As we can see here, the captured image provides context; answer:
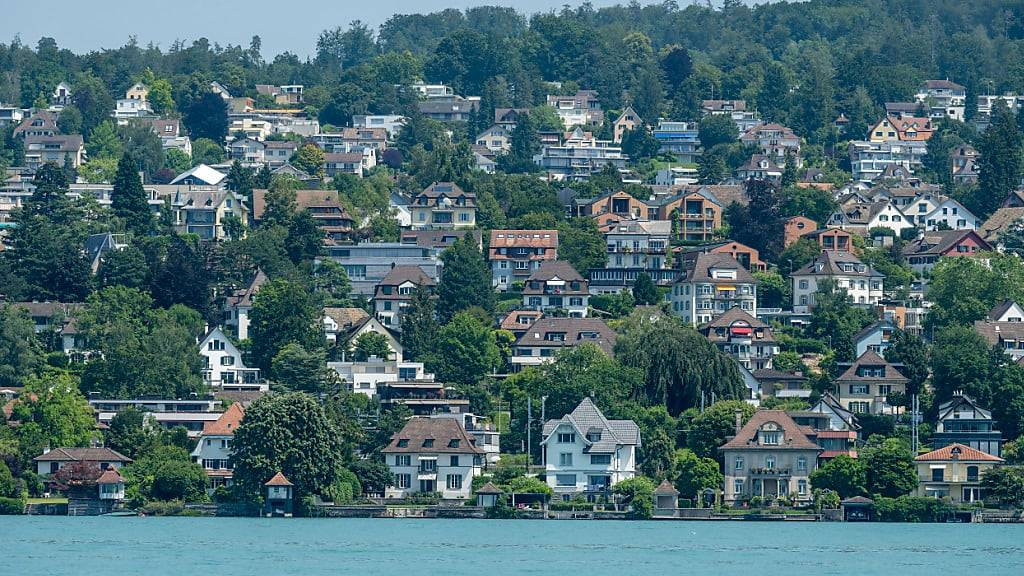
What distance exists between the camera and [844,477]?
8906cm

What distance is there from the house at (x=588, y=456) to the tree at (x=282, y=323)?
15702 millimetres

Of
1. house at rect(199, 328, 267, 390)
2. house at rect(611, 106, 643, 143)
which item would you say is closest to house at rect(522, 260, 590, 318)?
house at rect(199, 328, 267, 390)

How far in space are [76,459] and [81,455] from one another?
0.47 m

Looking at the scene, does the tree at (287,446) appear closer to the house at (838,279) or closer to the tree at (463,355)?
the tree at (463,355)

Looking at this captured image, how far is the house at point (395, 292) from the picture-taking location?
387ft

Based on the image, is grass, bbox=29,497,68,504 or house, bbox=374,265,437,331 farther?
house, bbox=374,265,437,331

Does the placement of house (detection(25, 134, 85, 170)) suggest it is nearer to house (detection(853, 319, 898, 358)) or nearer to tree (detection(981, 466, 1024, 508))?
house (detection(853, 319, 898, 358))

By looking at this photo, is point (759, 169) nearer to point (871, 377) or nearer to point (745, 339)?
point (745, 339)

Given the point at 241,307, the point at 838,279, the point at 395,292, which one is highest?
the point at 838,279

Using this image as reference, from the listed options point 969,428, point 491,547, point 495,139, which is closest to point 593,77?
point 495,139

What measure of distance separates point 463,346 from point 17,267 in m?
26.0

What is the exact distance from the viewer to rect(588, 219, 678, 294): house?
124125mm

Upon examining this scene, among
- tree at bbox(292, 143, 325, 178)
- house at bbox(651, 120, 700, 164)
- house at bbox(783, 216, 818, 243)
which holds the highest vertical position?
house at bbox(651, 120, 700, 164)

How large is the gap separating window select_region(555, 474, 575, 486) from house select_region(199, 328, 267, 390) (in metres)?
18.0
